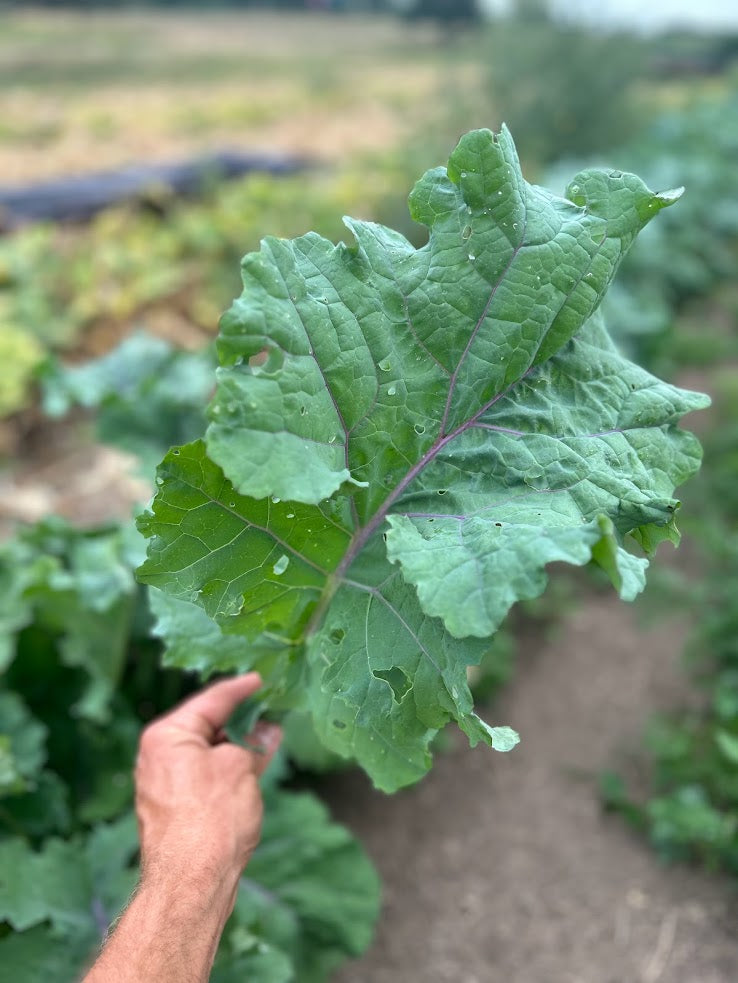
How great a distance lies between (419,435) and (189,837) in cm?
83

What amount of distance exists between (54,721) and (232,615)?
60.0 inches

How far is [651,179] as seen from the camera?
7738mm

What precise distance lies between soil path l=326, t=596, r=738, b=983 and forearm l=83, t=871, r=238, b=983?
1.56 m

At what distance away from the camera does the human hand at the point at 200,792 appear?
148cm

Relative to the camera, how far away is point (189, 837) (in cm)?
149

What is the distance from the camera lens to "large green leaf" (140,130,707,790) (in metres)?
1.25

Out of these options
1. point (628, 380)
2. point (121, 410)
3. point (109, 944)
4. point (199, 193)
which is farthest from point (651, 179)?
point (109, 944)

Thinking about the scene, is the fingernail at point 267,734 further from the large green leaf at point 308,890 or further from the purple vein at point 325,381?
the purple vein at point 325,381

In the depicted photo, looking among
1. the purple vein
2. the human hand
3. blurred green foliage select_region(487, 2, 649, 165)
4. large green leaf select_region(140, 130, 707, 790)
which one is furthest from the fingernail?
blurred green foliage select_region(487, 2, 649, 165)

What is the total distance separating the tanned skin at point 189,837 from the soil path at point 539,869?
1.43 meters

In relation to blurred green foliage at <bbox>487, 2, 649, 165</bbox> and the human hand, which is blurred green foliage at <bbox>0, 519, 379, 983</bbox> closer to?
the human hand

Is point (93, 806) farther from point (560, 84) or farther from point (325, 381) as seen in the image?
point (560, 84)

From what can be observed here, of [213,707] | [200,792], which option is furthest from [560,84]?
[200,792]

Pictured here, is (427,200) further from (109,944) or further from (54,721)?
(54,721)
